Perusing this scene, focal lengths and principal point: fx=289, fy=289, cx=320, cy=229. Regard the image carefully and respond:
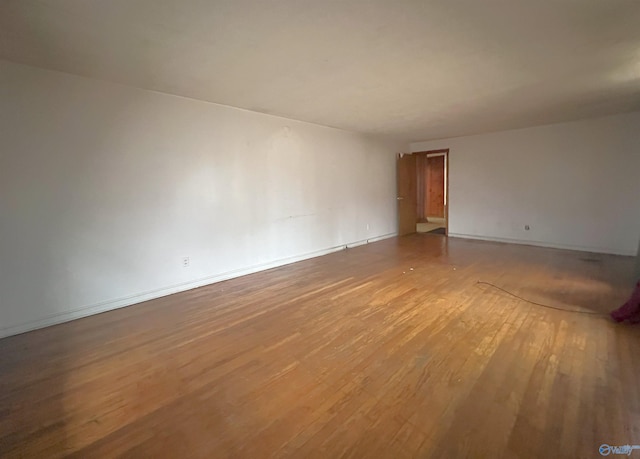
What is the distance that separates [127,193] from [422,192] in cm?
848

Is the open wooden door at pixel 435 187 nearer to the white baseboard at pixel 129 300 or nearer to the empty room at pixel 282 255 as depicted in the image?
the empty room at pixel 282 255

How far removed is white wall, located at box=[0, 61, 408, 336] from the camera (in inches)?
103

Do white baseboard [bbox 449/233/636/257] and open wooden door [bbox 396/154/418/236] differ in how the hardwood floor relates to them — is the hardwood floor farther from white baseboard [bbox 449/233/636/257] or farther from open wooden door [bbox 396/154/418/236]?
open wooden door [bbox 396/154/418/236]

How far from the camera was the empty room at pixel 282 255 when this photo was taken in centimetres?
161

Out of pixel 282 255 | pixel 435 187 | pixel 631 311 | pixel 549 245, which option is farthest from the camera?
pixel 435 187

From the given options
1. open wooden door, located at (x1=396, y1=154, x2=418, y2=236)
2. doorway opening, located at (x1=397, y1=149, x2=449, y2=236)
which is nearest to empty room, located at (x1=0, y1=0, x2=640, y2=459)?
open wooden door, located at (x1=396, y1=154, x2=418, y2=236)

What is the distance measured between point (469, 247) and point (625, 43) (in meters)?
3.93

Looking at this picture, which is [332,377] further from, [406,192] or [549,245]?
[406,192]

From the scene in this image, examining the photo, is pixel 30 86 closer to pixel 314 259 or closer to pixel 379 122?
pixel 314 259

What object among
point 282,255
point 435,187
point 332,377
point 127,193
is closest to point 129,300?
point 127,193

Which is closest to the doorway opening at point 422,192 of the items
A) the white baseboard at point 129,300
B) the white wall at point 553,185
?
the white wall at point 553,185

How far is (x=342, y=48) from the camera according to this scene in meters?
2.35

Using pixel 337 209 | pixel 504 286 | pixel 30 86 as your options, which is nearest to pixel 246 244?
pixel 337 209

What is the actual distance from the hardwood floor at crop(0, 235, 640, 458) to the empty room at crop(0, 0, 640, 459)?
2cm
